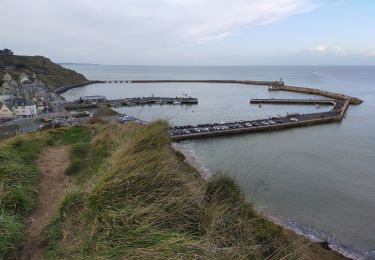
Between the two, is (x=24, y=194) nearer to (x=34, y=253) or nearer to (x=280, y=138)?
(x=34, y=253)

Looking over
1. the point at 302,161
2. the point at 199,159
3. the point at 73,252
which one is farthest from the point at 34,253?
the point at 302,161

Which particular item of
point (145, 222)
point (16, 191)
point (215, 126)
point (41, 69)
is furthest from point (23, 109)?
point (41, 69)

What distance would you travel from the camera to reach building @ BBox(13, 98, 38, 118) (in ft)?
126

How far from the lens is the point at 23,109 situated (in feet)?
127

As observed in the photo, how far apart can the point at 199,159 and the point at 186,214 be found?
17.6 m

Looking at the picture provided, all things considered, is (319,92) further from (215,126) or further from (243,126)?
(215,126)

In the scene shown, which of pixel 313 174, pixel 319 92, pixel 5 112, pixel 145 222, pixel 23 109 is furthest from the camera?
pixel 319 92

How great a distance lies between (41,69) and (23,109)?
63.9 metres

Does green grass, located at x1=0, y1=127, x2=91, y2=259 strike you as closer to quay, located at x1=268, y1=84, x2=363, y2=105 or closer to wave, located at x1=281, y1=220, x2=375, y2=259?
wave, located at x1=281, y1=220, x2=375, y2=259

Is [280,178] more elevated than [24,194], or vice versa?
[24,194]

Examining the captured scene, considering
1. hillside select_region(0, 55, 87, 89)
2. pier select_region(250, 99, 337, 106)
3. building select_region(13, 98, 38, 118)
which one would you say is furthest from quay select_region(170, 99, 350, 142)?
hillside select_region(0, 55, 87, 89)

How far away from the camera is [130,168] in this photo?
4023 millimetres

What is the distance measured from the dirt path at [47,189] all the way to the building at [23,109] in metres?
34.5

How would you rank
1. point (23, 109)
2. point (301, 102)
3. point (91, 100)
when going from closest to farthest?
point (23, 109) → point (91, 100) → point (301, 102)
